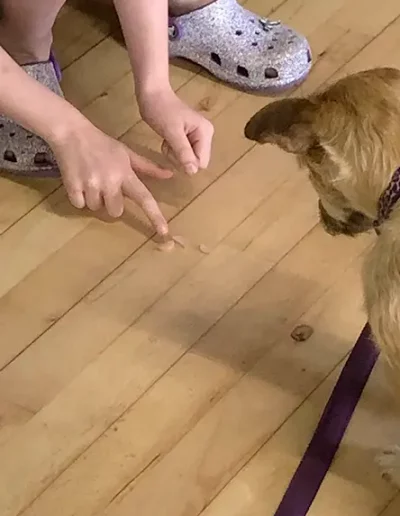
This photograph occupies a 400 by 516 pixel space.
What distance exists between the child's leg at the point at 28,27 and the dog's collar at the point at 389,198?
0.80 m

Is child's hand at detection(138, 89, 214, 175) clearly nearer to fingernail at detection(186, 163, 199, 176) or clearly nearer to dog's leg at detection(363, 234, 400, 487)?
fingernail at detection(186, 163, 199, 176)

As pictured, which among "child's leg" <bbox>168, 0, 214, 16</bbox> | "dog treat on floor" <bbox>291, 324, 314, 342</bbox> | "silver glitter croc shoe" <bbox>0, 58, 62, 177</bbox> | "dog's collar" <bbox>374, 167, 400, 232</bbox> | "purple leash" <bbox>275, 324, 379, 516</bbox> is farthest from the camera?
"child's leg" <bbox>168, 0, 214, 16</bbox>

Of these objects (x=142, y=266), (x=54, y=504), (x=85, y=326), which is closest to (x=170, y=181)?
(x=142, y=266)

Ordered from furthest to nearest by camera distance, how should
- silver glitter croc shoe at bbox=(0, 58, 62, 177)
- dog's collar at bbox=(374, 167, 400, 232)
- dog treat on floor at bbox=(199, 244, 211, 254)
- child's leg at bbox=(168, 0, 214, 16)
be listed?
child's leg at bbox=(168, 0, 214, 16) → silver glitter croc shoe at bbox=(0, 58, 62, 177) → dog treat on floor at bbox=(199, 244, 211, 254) → dog's collar at bbox=(374, 167, 400, 232)

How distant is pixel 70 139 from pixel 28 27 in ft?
1.08

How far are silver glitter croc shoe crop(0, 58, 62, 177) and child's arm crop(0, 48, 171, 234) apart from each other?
0.18 m

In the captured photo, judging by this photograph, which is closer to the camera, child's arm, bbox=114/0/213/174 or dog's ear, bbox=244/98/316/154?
dog's ear, bbox=244/98/316/154

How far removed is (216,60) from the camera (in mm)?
1669

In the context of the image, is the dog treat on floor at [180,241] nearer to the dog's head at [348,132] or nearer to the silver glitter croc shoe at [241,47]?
the silver glitter croc shoe at [241,47]

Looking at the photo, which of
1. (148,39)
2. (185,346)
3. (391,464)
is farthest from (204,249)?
(391,464)

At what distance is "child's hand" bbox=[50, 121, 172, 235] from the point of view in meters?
1.34

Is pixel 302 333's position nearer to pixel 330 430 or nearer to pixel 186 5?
pixel 330 430

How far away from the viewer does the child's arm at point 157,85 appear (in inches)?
55.3

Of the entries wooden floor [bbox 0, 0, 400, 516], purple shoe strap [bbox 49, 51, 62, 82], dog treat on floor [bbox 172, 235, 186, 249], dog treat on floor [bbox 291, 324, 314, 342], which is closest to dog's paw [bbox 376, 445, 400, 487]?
wooden floor [bbox 0, 0, 400, 516]
